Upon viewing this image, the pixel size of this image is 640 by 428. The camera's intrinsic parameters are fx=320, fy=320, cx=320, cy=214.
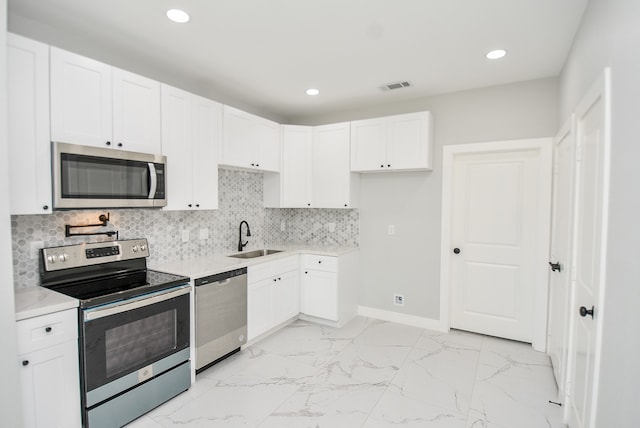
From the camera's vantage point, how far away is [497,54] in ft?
8.59

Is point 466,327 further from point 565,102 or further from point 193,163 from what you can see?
point 193,163

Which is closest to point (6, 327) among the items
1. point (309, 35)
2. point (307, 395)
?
point (307, 395)

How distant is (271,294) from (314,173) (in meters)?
1.61

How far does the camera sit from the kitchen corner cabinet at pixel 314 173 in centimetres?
395

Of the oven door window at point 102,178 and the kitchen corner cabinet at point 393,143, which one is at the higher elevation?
the kitchen corner cabinet at point 393,143

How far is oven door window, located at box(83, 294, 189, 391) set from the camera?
1911 mm

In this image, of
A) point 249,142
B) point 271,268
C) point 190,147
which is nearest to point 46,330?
point 190,147

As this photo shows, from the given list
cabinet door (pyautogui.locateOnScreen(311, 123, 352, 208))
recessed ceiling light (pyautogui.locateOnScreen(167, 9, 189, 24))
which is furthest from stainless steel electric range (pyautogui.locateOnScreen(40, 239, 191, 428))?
cabinet door (pyautogui.locateOnScreen(311, 123, 352, 208))

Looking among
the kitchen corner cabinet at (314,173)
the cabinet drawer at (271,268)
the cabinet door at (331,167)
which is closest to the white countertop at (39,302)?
the cabinet drawer at (271,268)

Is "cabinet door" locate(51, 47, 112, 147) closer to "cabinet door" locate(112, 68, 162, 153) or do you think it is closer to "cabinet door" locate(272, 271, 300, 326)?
"cabinet door" locate(112, 68, 162, 153)

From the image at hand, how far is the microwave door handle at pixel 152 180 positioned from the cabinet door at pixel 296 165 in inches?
69.3

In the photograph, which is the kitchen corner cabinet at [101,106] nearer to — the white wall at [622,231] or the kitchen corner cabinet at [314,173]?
the kitchen corner cabinet at [314,173]

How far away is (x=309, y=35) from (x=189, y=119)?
1.25 m

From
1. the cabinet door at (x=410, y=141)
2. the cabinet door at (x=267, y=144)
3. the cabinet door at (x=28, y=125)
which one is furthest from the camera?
the cabinet door at (x=267, y=144)
